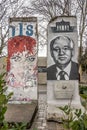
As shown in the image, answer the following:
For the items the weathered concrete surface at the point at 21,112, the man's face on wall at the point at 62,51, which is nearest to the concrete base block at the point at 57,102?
the weathered concrete surface at the point at 21,112

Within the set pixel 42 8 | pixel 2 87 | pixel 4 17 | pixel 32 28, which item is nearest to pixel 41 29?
pixel 42 8

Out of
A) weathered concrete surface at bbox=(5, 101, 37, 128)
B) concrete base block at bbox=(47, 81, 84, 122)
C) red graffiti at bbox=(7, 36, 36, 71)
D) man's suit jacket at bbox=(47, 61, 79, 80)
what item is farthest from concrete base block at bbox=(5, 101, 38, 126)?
red graffiti at bbox=(7, 36, 36, 71)

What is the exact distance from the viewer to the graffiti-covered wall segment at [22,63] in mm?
11258

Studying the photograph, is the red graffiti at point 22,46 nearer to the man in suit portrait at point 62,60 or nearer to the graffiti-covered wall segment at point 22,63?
the graffiti-covered wall segment at point 22,63

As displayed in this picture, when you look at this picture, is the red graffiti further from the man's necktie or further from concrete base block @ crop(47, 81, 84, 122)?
concrete base block @ crop(47, 81, 84, 122)

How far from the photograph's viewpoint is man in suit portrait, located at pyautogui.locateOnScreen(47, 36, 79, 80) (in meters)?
9.85

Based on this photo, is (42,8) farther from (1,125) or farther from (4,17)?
(1,125)

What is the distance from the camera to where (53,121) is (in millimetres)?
9414

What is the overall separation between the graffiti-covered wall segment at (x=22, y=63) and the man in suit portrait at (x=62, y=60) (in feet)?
5.03

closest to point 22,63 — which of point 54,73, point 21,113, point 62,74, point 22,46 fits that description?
point 22,46

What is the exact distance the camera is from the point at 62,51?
9945 millimetres

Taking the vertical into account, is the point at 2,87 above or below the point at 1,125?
above

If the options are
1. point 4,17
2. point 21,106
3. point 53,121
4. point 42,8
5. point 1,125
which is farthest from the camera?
point 42,8

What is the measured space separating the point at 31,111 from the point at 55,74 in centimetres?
126
